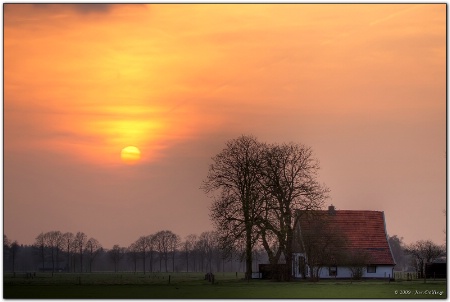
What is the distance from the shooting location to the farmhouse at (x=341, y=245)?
5884 cm

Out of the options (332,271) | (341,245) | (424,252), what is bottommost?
(332,271)

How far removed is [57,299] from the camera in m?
41.2

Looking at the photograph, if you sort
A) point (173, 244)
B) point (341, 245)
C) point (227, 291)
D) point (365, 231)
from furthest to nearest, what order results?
point (173, 244) < point (365, 231) < point (341, 245) < point (227, 291)

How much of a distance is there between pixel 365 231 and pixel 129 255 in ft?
129

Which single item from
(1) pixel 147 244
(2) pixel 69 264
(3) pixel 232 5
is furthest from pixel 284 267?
(2) pixel 69 264

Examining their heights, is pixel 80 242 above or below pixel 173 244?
below

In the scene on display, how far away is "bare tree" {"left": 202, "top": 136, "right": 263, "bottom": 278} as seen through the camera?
58.6 m

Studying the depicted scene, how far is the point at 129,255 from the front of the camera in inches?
3915

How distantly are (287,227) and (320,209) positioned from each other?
2.38 metres

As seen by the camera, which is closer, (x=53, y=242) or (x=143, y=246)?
(x=53, y=242)

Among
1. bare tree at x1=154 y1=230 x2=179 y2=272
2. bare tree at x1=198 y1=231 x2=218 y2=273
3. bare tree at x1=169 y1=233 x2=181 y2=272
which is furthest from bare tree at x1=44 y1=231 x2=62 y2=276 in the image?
bare tree at x1=198 y1=231 x2=218 y2=273

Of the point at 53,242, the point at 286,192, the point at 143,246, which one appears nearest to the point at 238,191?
the point at 286,192

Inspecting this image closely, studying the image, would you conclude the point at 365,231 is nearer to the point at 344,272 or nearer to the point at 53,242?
the point at 344,272

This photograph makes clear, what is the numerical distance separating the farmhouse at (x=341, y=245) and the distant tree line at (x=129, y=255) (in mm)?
3346
